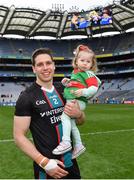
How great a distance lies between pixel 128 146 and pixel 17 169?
500cm

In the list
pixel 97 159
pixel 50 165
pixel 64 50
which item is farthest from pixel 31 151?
pixel 64 50

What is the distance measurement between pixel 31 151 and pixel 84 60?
1.44 meters

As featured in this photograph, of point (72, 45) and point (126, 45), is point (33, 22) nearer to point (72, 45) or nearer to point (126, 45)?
point (72, 45)

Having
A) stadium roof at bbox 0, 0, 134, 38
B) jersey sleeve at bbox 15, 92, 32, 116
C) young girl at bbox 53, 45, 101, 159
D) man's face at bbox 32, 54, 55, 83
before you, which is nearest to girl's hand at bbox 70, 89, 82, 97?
young girl at bbox 53, 45, 101, 159

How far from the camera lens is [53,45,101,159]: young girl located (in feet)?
14.6

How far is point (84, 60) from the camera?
4.79 meters

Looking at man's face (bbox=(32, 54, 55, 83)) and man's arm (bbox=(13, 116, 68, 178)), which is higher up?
man's face (bbox=(32, 54, 55, 83))

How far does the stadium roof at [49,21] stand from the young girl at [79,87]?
6342 centimetres

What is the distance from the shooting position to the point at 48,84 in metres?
4.52

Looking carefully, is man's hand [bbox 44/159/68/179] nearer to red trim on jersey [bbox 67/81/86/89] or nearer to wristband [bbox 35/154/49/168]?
wristband [bbox 35/154/49/168]

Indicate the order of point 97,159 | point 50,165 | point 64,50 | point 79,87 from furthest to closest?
1. point 64,50
2. point 97,159
3. point 79,87
4. point 50,165

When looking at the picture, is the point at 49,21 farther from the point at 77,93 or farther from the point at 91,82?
the point at 77,93

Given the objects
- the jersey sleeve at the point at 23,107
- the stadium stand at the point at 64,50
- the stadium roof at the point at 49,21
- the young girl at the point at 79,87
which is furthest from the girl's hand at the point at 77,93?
the stadium stand at the point at 64,50

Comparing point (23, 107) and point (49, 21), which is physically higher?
point (49, 21)
